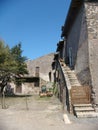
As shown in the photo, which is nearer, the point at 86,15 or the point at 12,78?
the point at 86,15

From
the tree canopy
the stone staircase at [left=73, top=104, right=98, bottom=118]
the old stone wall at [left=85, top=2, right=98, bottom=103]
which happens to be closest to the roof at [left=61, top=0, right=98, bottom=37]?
the old stone wall at [left=85, top=2, right=98, bottom=103]

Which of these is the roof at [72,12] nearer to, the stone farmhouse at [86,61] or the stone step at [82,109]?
the stone farmhouse at [86,61]

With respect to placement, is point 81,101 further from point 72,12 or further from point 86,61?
point 72,12

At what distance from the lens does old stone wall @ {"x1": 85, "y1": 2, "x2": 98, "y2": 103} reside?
11.4 m

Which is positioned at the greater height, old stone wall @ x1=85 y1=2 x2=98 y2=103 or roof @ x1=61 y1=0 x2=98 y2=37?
roof @ x1=61 y1=0 x2=98 y2=37

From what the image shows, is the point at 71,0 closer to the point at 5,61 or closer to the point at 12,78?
the point at 5,61

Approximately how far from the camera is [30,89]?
3303 cm

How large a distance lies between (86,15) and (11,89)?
2284cm

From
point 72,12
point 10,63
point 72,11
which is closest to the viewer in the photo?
point 72,11

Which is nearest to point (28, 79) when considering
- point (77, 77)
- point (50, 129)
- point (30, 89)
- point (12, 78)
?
point (30, 89)

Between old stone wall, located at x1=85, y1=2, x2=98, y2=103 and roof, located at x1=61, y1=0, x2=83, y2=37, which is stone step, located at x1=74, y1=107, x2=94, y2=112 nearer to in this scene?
old stone wall, located at x1=85, y1=2, x2=98, y2=103

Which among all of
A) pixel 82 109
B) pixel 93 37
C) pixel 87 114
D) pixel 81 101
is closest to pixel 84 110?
pixel 82 109

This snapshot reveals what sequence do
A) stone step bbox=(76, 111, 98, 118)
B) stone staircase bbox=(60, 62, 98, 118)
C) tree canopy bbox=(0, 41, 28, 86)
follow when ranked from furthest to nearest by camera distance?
tree canopy bbox=(0, 41, 28, 86) → stone staircase bbox=(60, 62, 98, 118) → stone step bbox=(76, 111, 98, 118)

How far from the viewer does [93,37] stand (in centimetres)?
1184
